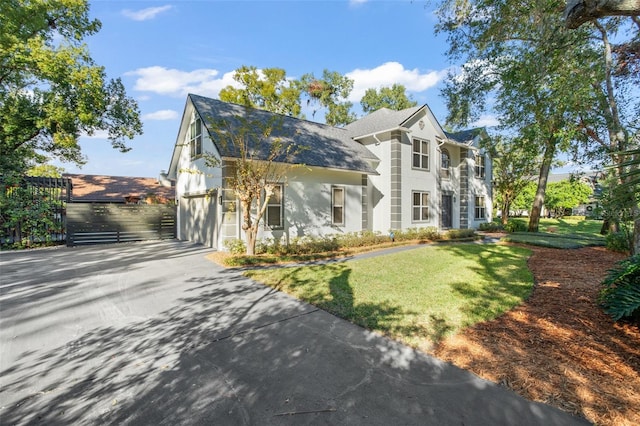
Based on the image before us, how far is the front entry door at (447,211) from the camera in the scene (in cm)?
1850

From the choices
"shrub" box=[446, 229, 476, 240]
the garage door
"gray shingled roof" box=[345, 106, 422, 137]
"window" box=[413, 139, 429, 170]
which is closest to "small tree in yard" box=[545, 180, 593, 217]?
"shrub" box=[446, 229, 476, 240]

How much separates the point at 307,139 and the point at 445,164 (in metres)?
10.1

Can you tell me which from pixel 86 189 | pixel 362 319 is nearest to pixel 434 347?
pixel 362 319

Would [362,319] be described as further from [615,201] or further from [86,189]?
[86,189]

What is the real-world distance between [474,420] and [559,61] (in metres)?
11.7

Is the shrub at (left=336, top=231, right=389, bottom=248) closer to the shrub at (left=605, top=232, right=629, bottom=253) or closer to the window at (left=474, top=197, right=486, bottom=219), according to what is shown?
the shrub at (left=605, top=232, right=629, bottom=253)

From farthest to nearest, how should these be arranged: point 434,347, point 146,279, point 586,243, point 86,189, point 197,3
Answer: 1. point 86,189
2. point 586,243
3. point 197,3
4. point 146,279
5. point 434,347

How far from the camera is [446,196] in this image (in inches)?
736

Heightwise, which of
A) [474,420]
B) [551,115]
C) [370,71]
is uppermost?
[370,71]

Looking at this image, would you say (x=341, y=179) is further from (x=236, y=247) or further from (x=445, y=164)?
(x=445, y=164)

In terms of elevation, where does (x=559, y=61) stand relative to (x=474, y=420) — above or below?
above

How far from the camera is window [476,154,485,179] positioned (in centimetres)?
2150

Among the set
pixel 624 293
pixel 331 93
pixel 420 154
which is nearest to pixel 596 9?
pixel 624 293

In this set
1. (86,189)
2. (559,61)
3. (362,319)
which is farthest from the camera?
(86,189)
